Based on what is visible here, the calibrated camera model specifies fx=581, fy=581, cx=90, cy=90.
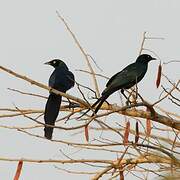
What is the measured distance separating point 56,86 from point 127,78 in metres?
0.74

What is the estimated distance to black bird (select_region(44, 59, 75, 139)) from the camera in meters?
5.23

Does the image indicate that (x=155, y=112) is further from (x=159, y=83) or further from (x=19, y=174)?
(x=19, y=174)

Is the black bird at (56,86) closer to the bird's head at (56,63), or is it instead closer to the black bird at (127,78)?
the bird's head at (56,63)

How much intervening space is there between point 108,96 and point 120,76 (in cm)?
67

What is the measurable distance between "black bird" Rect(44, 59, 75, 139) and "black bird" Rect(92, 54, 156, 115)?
0.36 meters

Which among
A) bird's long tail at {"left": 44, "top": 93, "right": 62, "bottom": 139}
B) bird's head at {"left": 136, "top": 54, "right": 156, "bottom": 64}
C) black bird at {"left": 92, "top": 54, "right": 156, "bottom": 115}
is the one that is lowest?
bird's long tail at {"left": 44, "top": 93, "right": 62, "bottom": 139}

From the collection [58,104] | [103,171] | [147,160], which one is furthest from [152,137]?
[58,104]

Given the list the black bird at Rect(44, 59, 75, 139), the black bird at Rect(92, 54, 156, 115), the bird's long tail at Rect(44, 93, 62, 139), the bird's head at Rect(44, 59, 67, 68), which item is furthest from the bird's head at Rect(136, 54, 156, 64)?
the bird's long tail at Rect(44, 93, 62, 139)

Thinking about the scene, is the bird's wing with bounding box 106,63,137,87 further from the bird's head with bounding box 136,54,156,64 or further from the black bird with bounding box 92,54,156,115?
the bird's head with bounding box 136,54,156,64

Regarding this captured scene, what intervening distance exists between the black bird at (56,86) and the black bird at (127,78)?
355 millimetres

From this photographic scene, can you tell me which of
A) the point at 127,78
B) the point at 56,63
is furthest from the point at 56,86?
the point at 56,63

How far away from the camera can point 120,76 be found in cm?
595

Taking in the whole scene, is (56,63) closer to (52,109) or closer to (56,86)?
(56,86)

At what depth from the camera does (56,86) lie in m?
6.06
